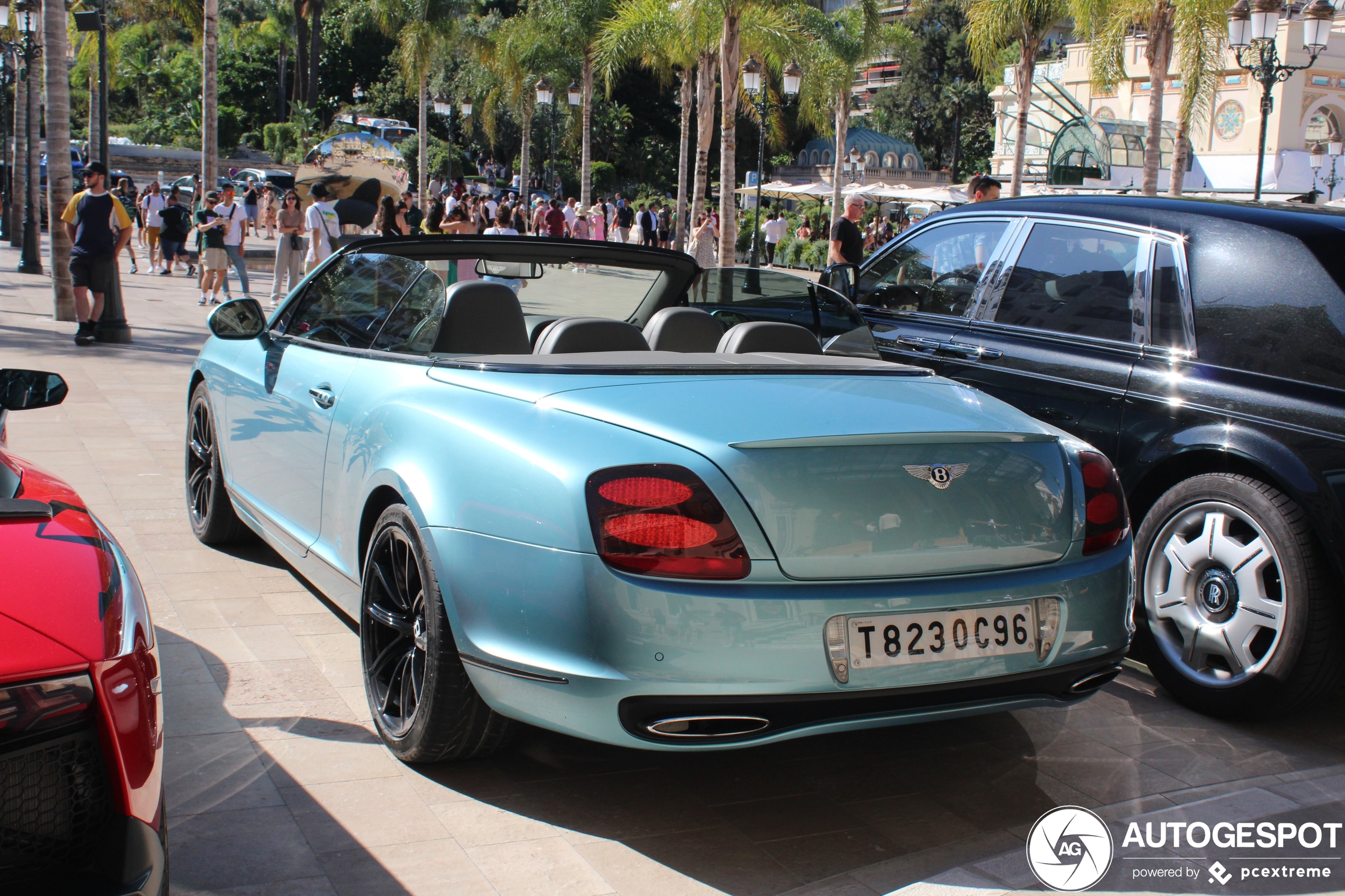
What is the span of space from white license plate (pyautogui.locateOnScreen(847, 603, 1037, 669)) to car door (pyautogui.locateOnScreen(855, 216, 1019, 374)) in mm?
2543

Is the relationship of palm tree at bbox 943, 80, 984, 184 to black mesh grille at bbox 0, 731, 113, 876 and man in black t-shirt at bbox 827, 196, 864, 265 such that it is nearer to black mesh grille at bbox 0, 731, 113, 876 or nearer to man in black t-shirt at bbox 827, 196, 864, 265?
man in black t-shirt at bbox 827, 196, 864, 265

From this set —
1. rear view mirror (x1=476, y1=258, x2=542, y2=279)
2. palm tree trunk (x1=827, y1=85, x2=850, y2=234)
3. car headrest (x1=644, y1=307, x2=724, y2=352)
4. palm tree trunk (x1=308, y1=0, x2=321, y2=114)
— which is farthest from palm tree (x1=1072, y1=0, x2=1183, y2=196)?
palm tree trunk (x1=308, y1=0, x2=321, y2=114)

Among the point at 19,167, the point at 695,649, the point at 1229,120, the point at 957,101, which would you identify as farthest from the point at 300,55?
the point at 695,649

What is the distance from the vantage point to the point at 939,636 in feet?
9.45

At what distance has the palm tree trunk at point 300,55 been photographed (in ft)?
206

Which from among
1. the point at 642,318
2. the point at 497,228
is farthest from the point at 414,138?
the point at 642,318

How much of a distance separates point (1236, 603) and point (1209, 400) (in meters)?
0.67

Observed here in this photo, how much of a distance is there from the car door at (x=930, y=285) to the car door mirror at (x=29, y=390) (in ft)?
11.6

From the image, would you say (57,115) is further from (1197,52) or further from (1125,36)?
(1125,36)

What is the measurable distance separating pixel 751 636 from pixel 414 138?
210 ft

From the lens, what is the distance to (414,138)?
63.3m

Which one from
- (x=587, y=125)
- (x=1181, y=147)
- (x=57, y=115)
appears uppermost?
(x=587, y=125)

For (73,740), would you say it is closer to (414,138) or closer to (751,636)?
(751,636)

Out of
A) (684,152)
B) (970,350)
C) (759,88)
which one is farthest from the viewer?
(684,152)
